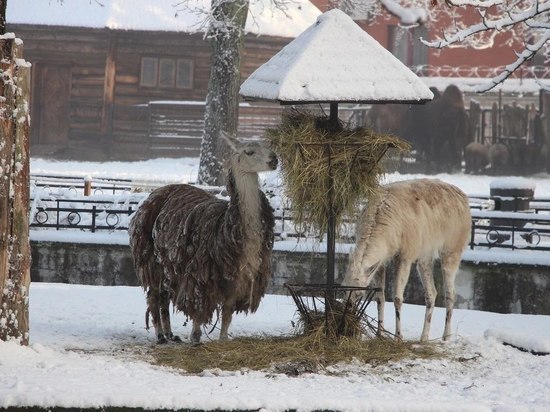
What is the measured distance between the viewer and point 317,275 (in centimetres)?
1752

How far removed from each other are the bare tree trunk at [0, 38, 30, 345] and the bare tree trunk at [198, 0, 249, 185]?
13.0 meters

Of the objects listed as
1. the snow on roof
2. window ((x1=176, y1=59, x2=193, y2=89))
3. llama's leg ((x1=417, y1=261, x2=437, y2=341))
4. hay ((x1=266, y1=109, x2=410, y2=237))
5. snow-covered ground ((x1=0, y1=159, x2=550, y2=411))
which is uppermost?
the snow on roof

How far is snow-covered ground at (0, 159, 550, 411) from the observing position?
8641mm

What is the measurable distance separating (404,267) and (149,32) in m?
26.6

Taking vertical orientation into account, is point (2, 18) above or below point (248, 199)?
above

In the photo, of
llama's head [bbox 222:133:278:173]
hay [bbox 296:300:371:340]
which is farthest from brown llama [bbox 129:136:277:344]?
hay [bbox 296:300:371:340]

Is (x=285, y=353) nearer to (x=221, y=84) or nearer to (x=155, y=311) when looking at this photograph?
(x=155, y=311)

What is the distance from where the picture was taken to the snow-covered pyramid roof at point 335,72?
35.2 feet

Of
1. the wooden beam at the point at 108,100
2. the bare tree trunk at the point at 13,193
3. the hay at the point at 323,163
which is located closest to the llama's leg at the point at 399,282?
the hay at the point at 323,163

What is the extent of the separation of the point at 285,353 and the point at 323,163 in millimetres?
1763

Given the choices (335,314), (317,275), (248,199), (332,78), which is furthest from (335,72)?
(317,275)

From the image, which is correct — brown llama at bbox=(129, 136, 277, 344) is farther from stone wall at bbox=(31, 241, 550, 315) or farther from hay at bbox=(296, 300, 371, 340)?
stone wall at bbox=(31, 241, 550, 315)

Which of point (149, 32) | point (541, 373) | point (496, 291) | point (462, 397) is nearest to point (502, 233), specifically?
point (496, 291)

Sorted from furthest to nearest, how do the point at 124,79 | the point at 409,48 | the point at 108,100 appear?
the point at 409,48, the point at 124,79, the point at 108,100
